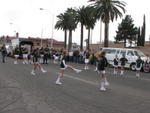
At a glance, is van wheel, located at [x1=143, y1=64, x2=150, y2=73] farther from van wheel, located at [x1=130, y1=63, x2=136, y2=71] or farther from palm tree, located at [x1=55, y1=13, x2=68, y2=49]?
palm tree, located at [x1=55, y1=13, x2=68, y2=49]

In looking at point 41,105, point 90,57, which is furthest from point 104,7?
point 41,105

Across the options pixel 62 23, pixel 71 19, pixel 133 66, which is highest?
pixel 71 19

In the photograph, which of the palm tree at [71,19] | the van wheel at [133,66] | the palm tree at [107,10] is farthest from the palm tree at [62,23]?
the van wheel at [133,66]

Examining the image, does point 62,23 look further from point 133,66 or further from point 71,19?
point 133,66

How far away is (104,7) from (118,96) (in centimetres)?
4089

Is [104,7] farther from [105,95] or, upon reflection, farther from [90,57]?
[105,95]

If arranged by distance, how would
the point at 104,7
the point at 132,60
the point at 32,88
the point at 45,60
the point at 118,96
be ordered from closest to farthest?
the point at 118,96
the point at 32,88
the point at 132,60
the point at 45,60
the point at 104,7

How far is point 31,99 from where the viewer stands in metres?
12.0

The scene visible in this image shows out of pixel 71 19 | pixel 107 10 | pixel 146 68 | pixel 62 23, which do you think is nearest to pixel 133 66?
pixel 146 68

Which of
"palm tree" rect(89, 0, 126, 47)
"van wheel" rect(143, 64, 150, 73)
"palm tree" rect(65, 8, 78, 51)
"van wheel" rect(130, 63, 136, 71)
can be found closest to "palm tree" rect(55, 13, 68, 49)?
"palm tree" rect(65, 8, 78, 51)

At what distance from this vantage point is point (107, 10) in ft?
175

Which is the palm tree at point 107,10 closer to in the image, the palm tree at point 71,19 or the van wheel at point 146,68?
the palm tree at point 71,19

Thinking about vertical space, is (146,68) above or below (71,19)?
below

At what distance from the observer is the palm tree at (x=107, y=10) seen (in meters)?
53.3
